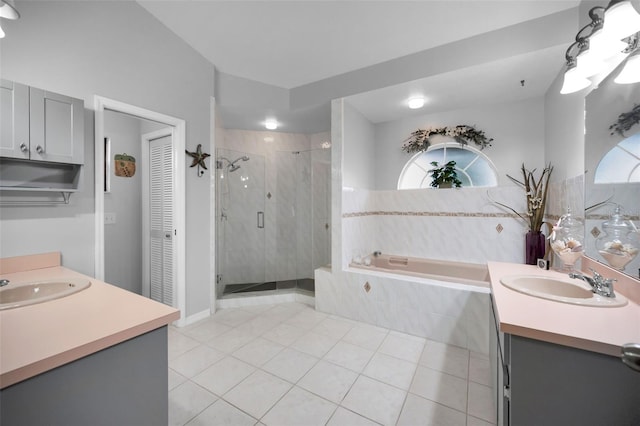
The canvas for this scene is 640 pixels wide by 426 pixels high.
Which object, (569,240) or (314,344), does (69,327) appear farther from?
(569,240)

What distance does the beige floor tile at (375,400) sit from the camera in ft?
5.18

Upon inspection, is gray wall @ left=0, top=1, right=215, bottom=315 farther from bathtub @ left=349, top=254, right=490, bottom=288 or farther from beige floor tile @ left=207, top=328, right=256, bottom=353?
bathtub @ left=349, top=254, right=490, bottom=288

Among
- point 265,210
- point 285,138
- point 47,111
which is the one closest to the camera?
point 47,111

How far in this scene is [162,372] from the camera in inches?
40.6

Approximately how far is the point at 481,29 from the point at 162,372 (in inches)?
123

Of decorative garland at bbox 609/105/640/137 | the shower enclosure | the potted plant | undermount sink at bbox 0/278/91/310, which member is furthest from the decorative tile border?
undermount sink at bbox 0/278/91/310

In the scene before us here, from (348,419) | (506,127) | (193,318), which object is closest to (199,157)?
(193,318)

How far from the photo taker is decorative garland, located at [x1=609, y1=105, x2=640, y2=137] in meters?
1.21

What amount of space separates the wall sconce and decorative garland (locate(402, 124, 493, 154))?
→ 4.85 feet

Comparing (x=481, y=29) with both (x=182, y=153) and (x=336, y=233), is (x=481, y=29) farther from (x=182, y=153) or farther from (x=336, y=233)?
(x=182, y=153)

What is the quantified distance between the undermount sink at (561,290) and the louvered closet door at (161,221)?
2.95 metres

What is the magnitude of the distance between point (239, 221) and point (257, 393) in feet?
7.87

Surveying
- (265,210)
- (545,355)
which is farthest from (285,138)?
(545,355)

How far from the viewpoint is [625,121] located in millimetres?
1282
